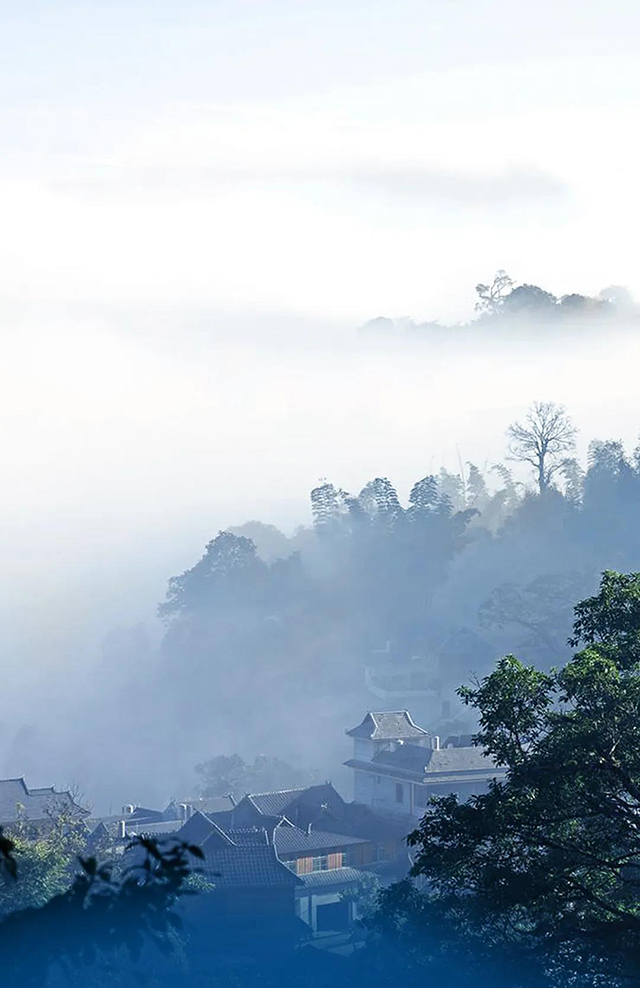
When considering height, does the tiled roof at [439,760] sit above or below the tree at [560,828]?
below

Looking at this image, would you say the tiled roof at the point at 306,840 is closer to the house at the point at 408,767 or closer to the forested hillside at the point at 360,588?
the house at the point at 408,767

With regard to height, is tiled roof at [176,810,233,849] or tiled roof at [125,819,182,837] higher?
tiled roof at [176,810,233,849]

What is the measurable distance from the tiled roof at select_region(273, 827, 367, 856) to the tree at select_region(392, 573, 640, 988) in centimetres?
3520

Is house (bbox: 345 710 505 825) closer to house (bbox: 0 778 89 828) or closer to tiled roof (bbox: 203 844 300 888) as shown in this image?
tiled roof (bbox: 203 844 300 888)

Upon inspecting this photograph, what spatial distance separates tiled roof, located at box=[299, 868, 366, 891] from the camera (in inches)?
2012

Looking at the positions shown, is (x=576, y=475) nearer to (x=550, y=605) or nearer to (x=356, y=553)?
(x=356, y=553)

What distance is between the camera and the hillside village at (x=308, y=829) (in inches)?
1882

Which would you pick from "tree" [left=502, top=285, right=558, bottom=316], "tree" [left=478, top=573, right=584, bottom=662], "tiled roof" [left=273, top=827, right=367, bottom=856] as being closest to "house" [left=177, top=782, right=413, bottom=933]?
"tiled roof" [left=273, top=827, right=367, bottom=856]

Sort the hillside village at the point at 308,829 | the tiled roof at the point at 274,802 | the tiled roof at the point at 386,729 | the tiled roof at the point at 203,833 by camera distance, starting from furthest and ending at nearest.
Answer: the tiled roof at the point at 386,729 → the tiled roof at the point at 274,802 → the tiled roof at the point at 203,833 → the hillside village at the point at 308,829

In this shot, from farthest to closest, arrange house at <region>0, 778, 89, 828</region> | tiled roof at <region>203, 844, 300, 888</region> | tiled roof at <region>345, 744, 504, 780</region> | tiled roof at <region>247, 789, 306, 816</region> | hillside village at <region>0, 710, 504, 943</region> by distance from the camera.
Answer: tiled roof at <region>345, 744, 504, 780</region>, tiled roof at <region>247, 789, 306, 816</region>, house at <region>0, 778, 89, 828</region>, tiled roof at <region>203, 844, 300, 888</region>, hillside village at <region>0, 710, 504, 943</region>

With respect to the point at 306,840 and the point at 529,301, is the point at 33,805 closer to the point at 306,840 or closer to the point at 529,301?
the point at 306,840

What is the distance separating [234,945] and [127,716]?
220ft

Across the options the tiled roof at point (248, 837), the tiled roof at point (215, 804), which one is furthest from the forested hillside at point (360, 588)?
the tiled roof at point (248, 837)

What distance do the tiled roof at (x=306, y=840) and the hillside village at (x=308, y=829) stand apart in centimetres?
5
